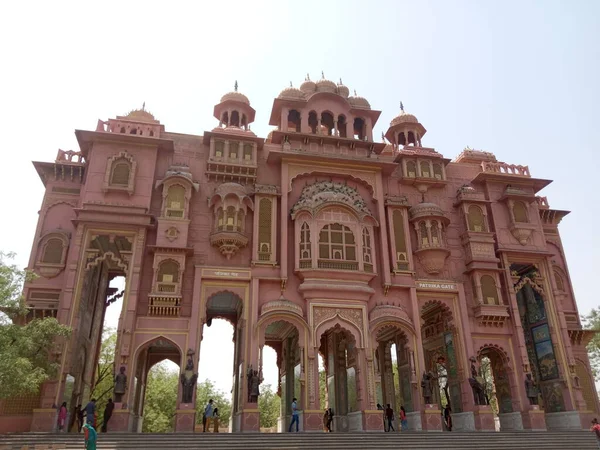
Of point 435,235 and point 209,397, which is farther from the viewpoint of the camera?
point 209,397

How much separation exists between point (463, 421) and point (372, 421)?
4.81 m

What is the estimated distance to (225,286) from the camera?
21.0 m

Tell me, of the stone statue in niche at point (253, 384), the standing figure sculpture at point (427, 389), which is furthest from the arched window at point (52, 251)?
the standing figure sculpture at point (427, 389)

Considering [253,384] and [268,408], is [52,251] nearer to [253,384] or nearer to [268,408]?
[253,384]

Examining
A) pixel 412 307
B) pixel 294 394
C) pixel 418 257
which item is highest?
pixel 418 257

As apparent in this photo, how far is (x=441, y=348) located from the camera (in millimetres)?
24500

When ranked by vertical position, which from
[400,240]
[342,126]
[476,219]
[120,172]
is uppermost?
[342,126]

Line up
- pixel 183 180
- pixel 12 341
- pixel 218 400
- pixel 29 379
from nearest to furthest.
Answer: pixel 29 379 → pixel 12 341 → pixel 183 180 → pixel 218 400

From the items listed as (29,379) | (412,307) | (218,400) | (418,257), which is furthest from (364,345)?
(218,400)

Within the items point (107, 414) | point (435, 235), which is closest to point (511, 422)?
point (435, 235)

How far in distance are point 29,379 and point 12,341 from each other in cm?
183

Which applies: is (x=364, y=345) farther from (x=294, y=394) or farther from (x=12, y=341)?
(x=12, y=341)

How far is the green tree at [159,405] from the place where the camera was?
4338 cm

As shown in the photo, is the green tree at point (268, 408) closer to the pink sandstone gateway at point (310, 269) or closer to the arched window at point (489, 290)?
the pink sandstone gateway at point (310, 269)
